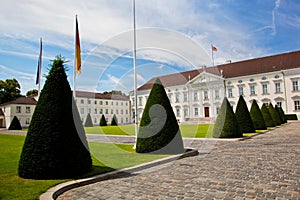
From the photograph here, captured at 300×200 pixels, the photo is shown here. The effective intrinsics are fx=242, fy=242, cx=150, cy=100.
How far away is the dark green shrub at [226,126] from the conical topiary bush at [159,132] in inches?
294

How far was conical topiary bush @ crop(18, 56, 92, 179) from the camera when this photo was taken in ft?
19.5

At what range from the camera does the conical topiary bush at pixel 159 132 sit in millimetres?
10125

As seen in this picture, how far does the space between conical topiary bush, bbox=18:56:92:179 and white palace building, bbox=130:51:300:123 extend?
42184 millimetres

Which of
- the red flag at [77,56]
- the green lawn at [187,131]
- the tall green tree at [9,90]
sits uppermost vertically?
the tall green tree at [9,90]

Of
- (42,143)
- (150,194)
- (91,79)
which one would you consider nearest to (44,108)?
(42,143)

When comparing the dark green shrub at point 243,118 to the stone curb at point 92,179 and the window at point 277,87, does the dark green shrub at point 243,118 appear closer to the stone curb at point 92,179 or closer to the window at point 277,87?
the stone curb at point 92,179

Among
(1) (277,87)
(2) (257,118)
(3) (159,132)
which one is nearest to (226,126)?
(2) (257,118)

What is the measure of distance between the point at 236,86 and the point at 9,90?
55826 mm

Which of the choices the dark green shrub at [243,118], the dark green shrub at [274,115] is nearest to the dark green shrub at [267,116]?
the dark green shrub at [274,115]

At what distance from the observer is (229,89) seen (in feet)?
171

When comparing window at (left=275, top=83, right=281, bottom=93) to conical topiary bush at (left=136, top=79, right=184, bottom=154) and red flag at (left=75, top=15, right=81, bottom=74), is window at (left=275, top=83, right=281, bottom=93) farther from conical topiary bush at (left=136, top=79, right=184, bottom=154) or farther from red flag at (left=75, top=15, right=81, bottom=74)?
conical topiary bush at (left=136, top=79, right=184, bottom=154)

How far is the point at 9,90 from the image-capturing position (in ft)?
205

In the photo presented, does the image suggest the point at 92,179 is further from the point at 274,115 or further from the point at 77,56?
the point at 274,115

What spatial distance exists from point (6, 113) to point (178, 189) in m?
60.0
